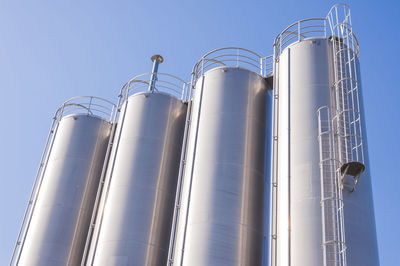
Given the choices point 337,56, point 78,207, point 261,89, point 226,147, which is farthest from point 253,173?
point 78,207

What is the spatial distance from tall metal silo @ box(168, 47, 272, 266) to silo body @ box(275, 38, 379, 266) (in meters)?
1.43

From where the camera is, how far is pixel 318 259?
555 inches

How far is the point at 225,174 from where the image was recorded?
1761 centimetres

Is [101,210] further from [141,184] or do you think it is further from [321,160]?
[321,160]

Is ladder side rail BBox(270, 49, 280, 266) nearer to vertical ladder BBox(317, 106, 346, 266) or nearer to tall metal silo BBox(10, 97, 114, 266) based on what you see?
vertical ladder BBox(317, 106, 346, 266)

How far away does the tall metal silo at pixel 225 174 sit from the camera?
54.3 ft

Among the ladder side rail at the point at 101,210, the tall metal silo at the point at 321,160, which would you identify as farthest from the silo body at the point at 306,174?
the ladder side rail at the point at 101,210

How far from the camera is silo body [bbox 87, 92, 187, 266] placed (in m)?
18.5

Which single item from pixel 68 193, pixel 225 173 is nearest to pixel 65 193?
pixel 68 193

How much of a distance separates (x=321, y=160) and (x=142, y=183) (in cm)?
767

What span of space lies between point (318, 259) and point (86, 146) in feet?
44.4

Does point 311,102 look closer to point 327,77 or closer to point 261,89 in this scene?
point 327,77

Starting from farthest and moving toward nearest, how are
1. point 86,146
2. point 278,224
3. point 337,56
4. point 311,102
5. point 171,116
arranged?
point 86,146 → point 171,116 → point 337,56 → point 311,102 → point 278,224

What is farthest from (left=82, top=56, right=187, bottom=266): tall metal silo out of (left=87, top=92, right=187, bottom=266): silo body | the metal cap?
the metal cap
